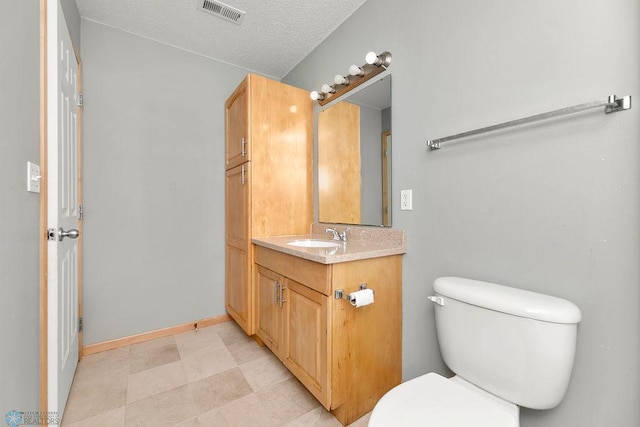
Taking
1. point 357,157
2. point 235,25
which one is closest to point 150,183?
point 235,25

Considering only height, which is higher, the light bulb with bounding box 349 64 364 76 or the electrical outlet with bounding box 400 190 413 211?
the light bulb with bounding box 349 64 364 76

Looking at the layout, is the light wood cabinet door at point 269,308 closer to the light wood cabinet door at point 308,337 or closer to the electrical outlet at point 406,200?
the light wood cabinet door at point 308,337

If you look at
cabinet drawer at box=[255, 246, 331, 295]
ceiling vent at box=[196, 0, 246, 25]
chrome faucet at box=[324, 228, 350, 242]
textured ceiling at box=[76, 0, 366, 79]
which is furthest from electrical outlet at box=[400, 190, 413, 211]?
ceiling vent at box=[196, 0, 246, 25]

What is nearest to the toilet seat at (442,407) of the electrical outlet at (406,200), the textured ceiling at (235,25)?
the electrical outlet at (406,200)

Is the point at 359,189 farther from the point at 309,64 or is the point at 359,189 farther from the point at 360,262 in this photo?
the point at 309,64

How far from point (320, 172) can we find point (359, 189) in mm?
456

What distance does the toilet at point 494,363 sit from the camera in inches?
33.0

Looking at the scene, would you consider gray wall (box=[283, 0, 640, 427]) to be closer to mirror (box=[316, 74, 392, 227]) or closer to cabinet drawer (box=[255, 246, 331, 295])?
mirror (box=[316, 74, 392, 227])

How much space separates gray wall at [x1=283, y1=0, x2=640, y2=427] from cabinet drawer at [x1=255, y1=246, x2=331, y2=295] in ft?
1.71

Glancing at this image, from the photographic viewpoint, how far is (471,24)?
1.23m

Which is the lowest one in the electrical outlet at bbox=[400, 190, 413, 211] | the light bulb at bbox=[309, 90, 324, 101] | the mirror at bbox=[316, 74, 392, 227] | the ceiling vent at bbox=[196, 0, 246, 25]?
the electrical outlet at bbox=[400, 190, 413, 211]

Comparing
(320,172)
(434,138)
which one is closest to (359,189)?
(320,172)

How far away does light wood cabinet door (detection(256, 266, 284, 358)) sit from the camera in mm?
1706

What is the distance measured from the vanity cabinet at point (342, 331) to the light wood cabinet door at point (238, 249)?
50 cm
